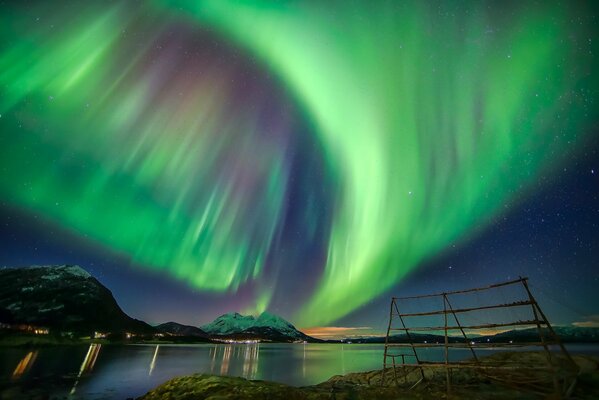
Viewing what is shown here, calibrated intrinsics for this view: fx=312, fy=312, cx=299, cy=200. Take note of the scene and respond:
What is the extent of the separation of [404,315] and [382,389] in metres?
7.00

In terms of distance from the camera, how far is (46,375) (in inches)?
2221

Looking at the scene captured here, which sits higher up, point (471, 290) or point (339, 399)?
point (471, 290)

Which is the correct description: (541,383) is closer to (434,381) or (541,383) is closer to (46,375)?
(434,381)

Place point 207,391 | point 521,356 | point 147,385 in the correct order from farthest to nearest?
point 147,385
point 521,356
point 207,391

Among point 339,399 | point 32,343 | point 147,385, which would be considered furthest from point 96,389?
point 32,343

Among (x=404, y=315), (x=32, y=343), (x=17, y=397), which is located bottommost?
(x=17, y=397)

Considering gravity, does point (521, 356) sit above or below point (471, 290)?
below

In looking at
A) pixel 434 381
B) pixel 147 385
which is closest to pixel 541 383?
pixel 434 381

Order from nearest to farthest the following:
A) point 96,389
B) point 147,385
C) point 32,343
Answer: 1. point 96,389
2. point 147,385
3. point 32,343

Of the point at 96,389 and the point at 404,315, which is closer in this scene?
the point at 404,315

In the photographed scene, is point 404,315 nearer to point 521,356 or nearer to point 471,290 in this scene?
point 471,290

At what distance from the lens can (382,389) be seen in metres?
22.3

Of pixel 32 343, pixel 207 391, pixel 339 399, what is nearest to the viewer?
pixel 339 399

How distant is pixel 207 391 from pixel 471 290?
791 inches
